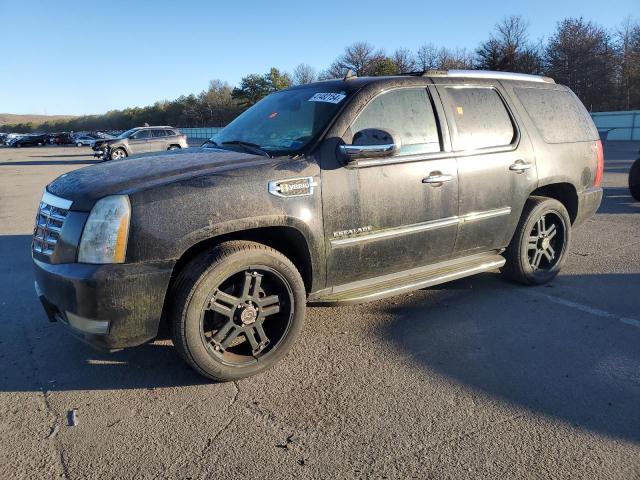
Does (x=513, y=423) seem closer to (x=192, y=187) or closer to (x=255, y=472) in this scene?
(x=255, y=472)

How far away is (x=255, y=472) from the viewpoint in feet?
7.47

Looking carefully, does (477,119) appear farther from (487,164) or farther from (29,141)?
(29,141)

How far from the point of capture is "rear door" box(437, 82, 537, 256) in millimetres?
3918

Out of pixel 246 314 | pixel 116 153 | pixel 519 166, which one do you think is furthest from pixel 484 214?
pixel 116 153

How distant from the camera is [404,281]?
3730 mm

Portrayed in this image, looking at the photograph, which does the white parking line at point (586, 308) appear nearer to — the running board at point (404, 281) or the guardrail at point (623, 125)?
the running board at point (404, 281)

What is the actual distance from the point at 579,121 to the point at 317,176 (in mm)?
3237

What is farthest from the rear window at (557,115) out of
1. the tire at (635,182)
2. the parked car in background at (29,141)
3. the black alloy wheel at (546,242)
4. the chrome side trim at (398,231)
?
the parked car in background at (29,141)

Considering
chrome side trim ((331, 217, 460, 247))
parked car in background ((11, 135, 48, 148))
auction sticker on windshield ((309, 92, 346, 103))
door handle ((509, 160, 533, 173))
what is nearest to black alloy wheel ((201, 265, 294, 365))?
chrome side trim ((331, 217, 460, 247))

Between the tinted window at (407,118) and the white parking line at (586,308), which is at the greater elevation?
the tinted window at (407,118)

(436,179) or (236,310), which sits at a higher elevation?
(436,179)

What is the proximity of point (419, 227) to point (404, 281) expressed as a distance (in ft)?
1.40

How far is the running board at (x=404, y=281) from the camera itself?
343 centimetres

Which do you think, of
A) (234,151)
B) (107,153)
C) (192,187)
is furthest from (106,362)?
(107,153)
